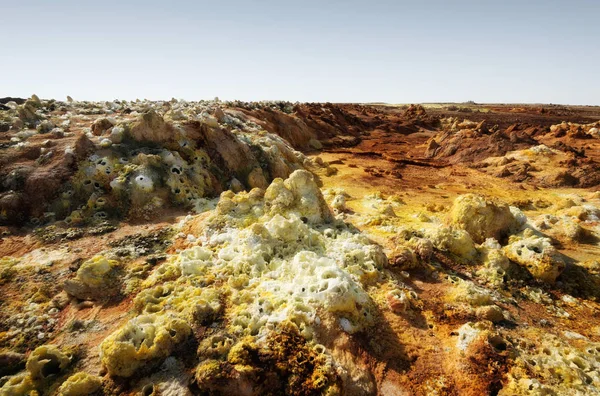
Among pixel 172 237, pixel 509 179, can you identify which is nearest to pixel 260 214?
pixel 172 237

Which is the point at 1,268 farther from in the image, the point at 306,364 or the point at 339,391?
the point at 339,391

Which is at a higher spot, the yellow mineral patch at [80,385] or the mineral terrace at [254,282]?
the mineral terrace at [254,282]

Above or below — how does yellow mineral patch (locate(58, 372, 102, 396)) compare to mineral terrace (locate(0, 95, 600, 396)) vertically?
below

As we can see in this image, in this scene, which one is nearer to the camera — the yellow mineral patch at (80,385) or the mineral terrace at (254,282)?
the yellow mineral patch at (80,385)

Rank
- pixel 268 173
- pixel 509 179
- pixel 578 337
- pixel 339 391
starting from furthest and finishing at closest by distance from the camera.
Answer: pixel 509 179, pixel 268 173, pixel 578 337, pixel 339 391

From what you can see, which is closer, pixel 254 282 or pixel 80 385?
pixel 80 385

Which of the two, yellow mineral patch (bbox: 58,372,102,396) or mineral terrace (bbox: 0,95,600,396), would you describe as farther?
mineral terrace (bbox: 0,95,600,396)

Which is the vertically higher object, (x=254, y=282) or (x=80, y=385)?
(x=254, y=282)

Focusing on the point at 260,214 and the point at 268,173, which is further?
the point at 268,173
